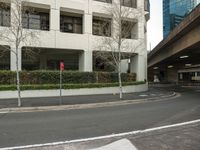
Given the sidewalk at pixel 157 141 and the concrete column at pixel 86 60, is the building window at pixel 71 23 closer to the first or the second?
the concrete column at pixel 86 60

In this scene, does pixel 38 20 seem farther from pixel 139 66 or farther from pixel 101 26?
pixel 139 66

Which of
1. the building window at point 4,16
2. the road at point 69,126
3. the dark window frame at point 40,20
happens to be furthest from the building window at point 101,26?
the road at point 69,126

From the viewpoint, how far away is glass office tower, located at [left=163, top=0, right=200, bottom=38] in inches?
1613

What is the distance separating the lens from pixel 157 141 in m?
7.17

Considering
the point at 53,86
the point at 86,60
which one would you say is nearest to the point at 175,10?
the point at 86,60

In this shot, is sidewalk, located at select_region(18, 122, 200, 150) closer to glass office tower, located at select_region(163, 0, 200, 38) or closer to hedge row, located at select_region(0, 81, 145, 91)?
hedge row, located at select_region(0, 81, 145, 91)

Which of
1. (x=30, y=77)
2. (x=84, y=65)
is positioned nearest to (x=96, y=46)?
(x=84, y=65)

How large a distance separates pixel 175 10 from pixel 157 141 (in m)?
45.2

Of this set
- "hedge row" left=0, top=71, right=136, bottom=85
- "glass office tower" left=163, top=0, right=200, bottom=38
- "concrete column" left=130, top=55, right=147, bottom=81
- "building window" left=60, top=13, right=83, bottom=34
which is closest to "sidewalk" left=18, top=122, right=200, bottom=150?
"hedge row" left=0, top=71, right=136, bottom=85

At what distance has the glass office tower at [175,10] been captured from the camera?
40969 millimetres

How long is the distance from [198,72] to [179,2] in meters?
41.6

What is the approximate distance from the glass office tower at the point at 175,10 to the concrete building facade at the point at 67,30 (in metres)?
12.3

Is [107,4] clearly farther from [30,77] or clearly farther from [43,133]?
[43,133]

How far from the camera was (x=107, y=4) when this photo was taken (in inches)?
1101
